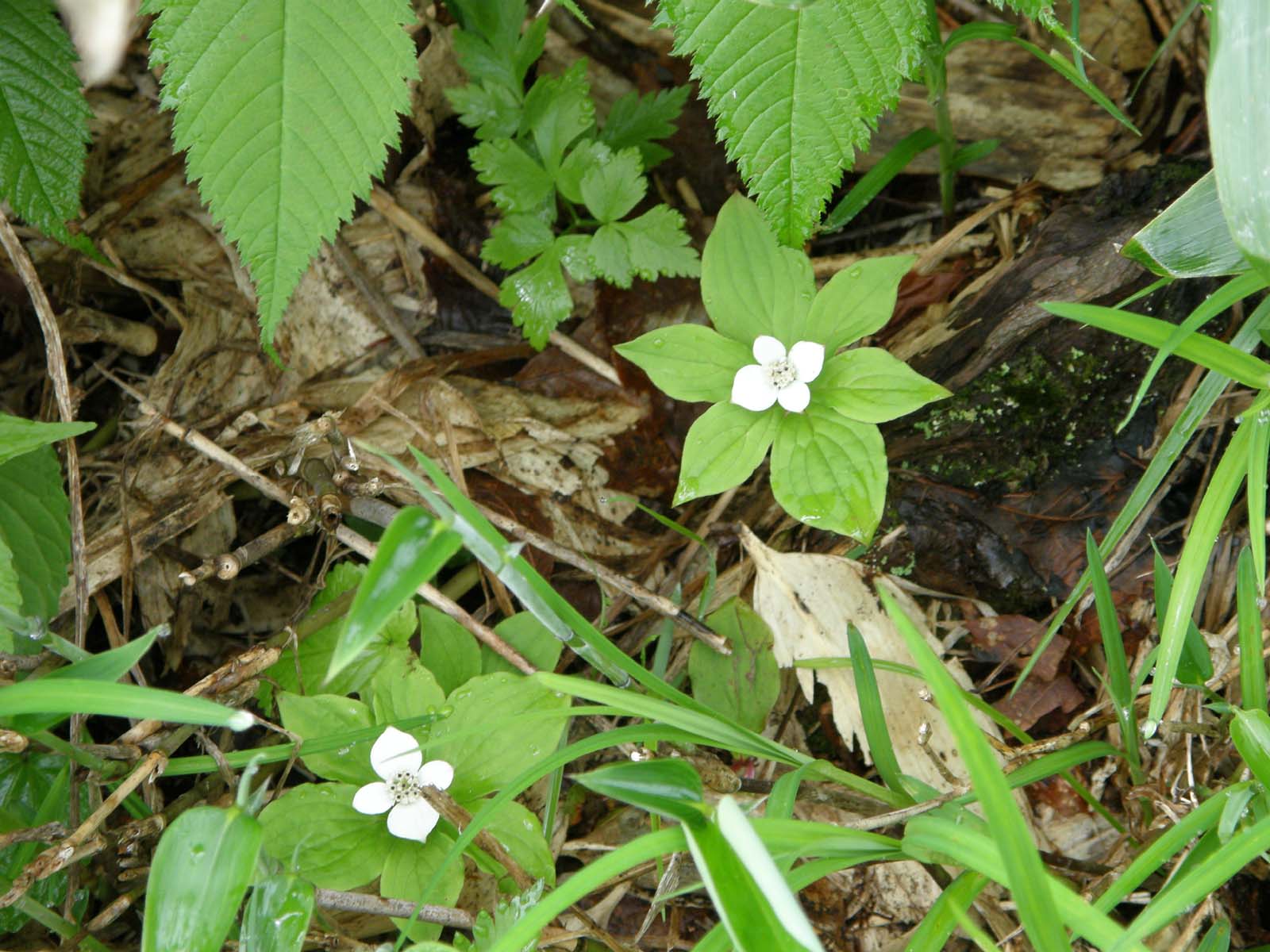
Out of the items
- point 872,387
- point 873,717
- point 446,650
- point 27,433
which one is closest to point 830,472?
point 872,387

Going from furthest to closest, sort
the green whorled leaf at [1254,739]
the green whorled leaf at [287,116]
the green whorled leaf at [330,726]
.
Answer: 1. the green whorled leaf at [330,726]
2. the green whorled leaf at [287,116]
3. the green whorled leaf at [1254,739]

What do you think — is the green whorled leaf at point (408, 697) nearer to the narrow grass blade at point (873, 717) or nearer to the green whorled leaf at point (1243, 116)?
the narrow grass blade at point (873, 717)

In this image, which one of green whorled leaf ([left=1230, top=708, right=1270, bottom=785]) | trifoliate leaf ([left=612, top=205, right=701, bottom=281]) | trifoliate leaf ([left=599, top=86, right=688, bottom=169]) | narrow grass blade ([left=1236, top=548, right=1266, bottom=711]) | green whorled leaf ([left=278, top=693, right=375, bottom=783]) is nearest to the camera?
green whorled leaf ([left=1230, top=708, right=1270, bottom=785])

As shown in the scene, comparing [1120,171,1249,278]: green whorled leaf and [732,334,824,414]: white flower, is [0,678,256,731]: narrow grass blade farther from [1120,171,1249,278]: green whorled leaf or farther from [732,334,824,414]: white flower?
[1120,171,1249,278]: green whorled leaf

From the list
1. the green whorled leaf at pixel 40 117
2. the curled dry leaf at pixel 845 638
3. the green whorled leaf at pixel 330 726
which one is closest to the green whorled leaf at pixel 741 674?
the curled dry leaf at pixel 845 638

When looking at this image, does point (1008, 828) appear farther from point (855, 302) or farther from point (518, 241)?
point (518, 241)

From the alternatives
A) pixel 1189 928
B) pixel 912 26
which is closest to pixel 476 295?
pixel 912 26

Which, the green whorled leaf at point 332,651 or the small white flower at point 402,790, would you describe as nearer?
the small white flower at point 402,790

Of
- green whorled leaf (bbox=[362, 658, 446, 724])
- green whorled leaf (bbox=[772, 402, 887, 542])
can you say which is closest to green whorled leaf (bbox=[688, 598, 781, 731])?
green whorled leaf (bbox=[772, 402, 887, 542])
